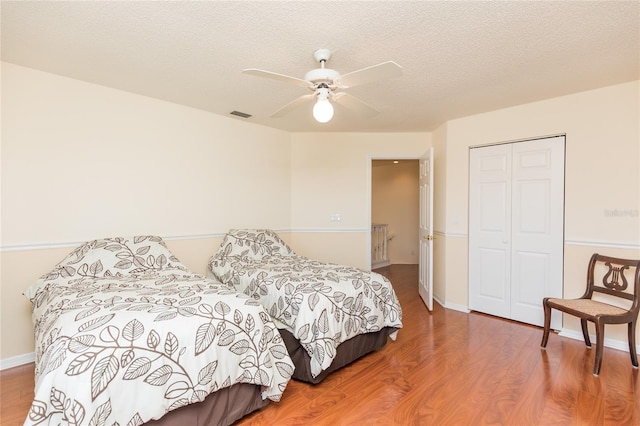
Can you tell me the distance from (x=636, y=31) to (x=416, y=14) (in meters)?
1.42

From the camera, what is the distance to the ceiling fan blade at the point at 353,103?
2373 millimetres

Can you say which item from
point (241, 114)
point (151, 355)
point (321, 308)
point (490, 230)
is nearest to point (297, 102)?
point (321, 308)

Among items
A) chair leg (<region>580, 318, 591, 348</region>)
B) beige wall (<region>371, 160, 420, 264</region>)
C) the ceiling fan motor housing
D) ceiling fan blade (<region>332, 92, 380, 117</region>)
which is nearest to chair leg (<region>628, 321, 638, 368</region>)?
chair leg (<region>580, 318, 591, 348</region>)

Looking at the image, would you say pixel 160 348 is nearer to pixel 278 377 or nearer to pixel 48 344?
pixel 48 344

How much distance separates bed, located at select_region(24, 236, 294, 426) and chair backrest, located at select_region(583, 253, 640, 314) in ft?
9.14

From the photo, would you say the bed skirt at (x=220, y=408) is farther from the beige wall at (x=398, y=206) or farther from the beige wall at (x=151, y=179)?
the beige wall at (x=398, y=206)

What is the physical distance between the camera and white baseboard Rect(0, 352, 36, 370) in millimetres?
2525

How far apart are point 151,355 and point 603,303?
11.4 feet

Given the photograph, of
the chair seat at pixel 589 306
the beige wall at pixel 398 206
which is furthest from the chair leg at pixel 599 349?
the beige wall at pixel 398 206

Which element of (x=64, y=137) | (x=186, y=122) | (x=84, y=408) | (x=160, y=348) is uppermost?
(x=186, y=122)

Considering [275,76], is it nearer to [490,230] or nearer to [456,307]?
[490,230]

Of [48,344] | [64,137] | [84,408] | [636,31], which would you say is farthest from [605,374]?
[64,137]

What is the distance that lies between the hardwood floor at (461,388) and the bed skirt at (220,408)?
92 mm

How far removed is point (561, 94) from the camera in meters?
3.15
